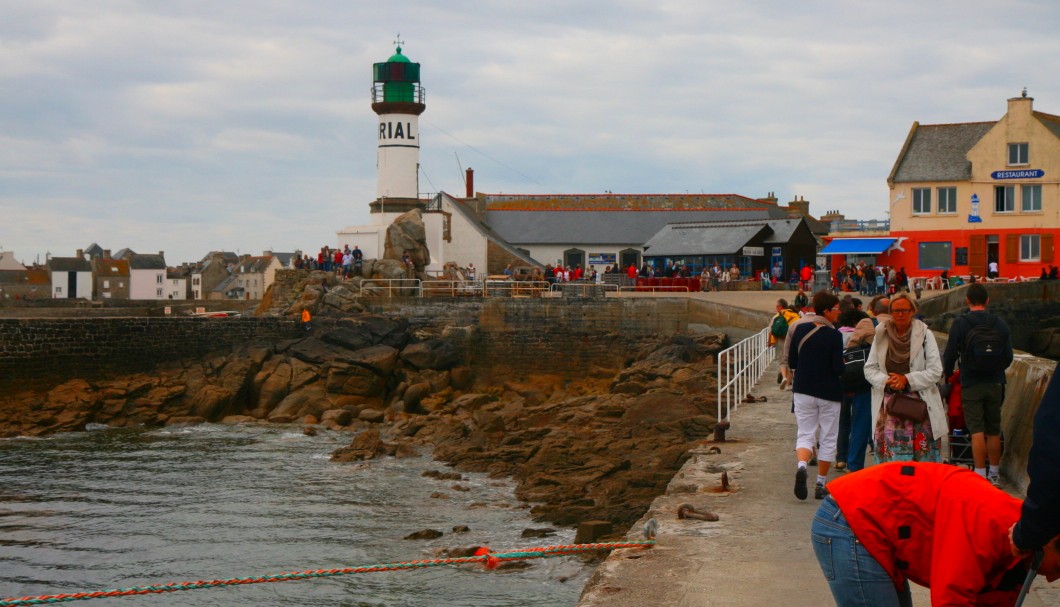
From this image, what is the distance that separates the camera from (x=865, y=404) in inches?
295

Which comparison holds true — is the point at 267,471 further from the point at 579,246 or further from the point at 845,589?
the point at 579,246

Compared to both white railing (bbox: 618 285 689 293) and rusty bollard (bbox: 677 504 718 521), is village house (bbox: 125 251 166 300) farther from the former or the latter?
rusty bollard (bbox: 677 504 718 521)

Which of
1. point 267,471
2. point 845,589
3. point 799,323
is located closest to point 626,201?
point 267,471

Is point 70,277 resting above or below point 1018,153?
below

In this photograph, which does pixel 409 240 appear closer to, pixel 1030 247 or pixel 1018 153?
pixel 1018 153

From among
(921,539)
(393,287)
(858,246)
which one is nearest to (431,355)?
(393,287)

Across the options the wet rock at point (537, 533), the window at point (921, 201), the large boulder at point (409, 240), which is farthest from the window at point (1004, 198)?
the wet rock at point (537, 533)

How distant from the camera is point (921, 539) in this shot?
313cm

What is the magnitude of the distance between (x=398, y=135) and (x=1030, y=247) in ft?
73.3

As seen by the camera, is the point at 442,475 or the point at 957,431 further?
the point at 442,475

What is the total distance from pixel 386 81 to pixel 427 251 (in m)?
7.38

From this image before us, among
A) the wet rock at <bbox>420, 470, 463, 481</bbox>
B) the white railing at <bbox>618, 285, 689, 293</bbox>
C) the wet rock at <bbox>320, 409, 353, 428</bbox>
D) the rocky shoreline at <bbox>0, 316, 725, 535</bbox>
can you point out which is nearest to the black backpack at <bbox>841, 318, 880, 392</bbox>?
the rocky shoreline at <bbox>0, 316, 725, 535</bbox>

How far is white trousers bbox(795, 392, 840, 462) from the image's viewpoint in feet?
24.0

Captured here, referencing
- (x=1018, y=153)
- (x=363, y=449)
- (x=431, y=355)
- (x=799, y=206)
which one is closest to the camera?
(x=363, y=449)
